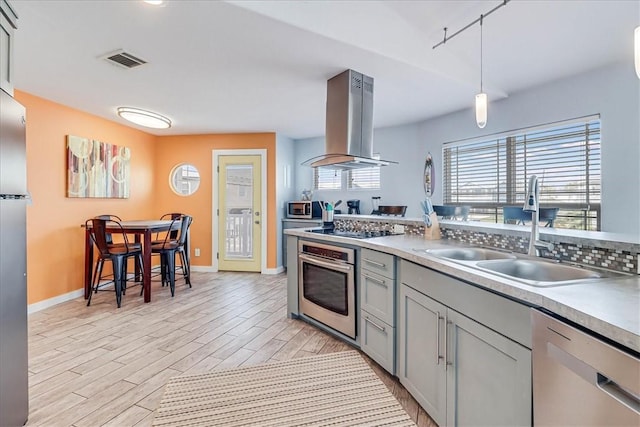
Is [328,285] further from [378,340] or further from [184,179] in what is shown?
[184,179]

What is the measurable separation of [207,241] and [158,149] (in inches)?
73.3

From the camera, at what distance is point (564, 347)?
2.86ft

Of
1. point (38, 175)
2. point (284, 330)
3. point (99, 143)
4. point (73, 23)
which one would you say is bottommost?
point (284, 330)

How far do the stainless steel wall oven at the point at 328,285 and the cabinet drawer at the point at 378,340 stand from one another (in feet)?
0.42

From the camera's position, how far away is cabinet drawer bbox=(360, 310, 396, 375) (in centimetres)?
194

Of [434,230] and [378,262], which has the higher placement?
[434,230]

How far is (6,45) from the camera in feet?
4.87

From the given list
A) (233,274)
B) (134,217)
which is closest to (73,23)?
(134,217)

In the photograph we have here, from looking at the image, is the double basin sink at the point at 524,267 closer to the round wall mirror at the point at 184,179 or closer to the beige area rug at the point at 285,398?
the beige area rug at the point at 285,398

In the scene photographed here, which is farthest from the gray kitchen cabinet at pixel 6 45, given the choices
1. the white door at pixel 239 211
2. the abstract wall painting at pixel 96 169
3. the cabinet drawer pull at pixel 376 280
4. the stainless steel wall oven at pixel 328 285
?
the white door at pixel 239 211

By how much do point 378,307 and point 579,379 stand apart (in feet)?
4.18

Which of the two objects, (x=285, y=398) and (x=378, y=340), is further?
(x=378, y=340)

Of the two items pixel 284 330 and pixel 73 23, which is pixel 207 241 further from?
pixel 73 23

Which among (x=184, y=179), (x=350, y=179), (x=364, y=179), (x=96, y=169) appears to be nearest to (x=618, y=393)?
(x=364, y=179)
